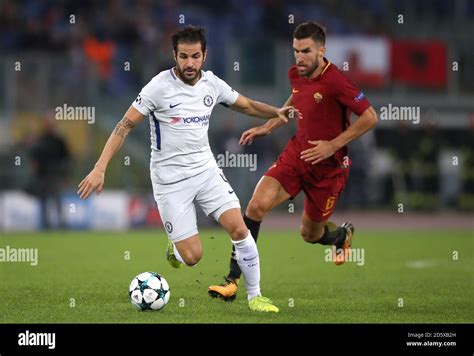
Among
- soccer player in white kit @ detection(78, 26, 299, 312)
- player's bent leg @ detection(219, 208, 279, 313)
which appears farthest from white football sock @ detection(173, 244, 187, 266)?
player's bent leg @ detection(219, 208, 279, 313)

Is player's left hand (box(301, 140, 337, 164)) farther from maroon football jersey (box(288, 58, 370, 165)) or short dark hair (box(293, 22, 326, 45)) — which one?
short dark hair (box(293, 22, 326, 45))

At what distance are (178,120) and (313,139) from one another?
63.2 inches

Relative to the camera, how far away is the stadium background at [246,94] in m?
21.1

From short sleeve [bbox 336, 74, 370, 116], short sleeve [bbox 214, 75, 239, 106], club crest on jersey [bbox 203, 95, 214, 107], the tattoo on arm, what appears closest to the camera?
the tattoo on arm

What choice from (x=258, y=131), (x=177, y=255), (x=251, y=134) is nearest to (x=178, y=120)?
(x=251, y=134)

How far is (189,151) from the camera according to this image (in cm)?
939

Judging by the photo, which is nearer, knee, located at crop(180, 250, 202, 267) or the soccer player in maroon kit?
knee, located at crop(180, 250, 202, 267)

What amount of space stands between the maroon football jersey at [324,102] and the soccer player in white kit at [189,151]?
529 millimetres

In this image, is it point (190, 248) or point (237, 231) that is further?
point (190, 248)

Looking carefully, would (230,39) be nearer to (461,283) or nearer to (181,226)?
(461,283)

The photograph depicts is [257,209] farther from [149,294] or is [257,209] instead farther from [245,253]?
[149,294]

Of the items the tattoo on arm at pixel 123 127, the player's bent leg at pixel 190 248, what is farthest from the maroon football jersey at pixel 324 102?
the tattoo on arm at pixel 123 127

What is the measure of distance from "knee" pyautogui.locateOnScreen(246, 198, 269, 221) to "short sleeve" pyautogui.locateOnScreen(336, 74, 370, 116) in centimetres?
124

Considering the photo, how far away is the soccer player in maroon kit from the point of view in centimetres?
973
